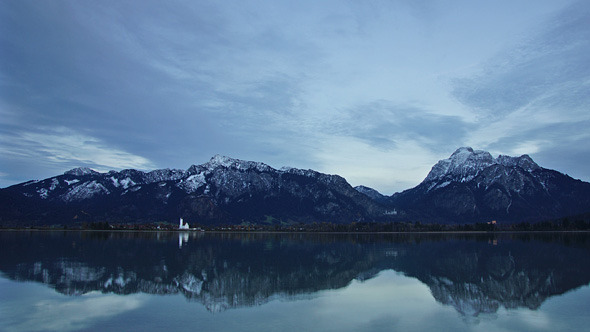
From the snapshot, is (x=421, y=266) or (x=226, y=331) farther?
(x=421, y=266)

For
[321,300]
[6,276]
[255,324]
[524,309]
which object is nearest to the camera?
[255,324]

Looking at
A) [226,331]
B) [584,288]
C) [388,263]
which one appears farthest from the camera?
[388,263]

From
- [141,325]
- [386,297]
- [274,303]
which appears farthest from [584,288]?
[141,325]

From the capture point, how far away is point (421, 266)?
72438 mm

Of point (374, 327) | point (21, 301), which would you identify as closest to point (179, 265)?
point (21, 301)

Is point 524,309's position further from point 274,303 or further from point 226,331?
point 226,331

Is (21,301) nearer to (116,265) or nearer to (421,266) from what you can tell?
(116,265)

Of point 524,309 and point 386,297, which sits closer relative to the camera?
point 524,309

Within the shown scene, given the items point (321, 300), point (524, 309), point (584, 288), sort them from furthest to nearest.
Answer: point (584, 288) < point (321, 300) < point (524, 309)

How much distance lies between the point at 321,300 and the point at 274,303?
16.4 ft

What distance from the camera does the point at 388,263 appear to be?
7775 centimetres

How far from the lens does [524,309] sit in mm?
36812

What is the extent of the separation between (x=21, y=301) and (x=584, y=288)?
61205 mm

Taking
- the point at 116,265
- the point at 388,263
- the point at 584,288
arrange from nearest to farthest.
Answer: the point at 584,288 → the point at 116,265 → the point at 388,263
